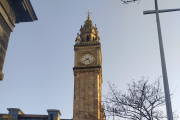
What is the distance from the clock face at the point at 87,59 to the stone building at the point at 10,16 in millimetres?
21873

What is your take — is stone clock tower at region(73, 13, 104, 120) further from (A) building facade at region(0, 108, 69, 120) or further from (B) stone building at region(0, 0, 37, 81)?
Answer: (B) stone building at region(0, 0, 37, 81)

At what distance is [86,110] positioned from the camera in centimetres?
5006

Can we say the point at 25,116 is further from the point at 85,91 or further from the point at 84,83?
the point at 84,83

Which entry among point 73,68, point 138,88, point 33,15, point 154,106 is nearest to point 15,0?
point 33,15

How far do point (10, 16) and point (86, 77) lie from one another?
26598 millimetres

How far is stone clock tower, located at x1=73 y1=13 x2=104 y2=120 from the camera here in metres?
50.2

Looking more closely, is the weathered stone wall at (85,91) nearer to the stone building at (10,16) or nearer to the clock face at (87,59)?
the clock face at (87,59)

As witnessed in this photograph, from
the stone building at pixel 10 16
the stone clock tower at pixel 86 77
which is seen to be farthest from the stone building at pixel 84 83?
the stone building at pixel 10 16

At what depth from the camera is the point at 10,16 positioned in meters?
28.8

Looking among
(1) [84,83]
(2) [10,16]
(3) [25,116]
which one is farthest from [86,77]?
(2) [10,16]

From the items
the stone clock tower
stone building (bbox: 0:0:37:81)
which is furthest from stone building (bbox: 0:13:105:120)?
stone building (bbox: 0:0:37:81)

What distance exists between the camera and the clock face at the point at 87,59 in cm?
5384

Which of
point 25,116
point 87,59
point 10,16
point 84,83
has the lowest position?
point 25,116

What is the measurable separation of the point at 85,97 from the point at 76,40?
12922 mm
